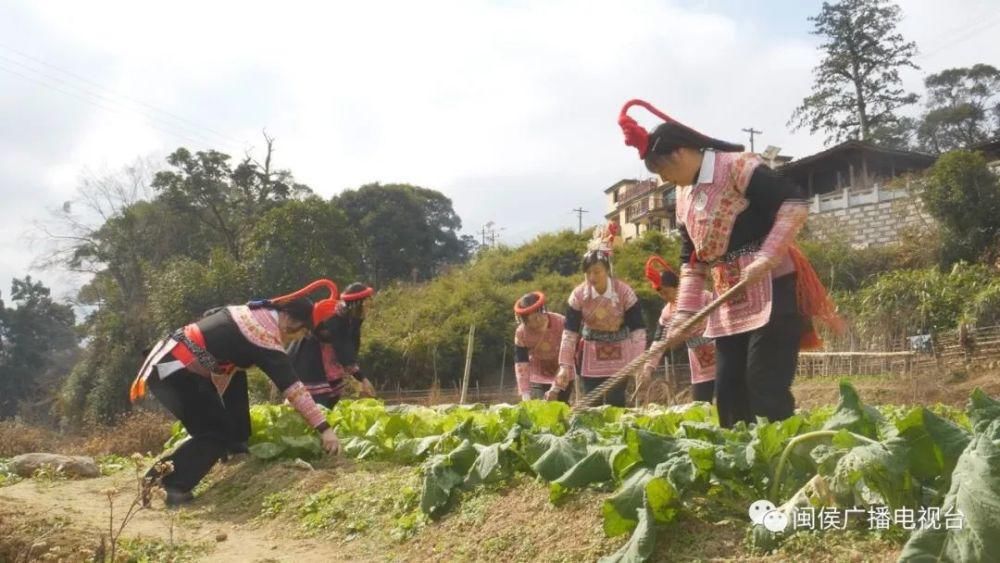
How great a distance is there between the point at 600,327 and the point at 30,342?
124ft

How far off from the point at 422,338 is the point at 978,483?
746 inches

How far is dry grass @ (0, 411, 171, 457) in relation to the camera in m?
8.19

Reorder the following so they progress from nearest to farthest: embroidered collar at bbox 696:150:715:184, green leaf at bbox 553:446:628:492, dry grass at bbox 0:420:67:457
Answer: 1. green leaf at bbox 553:446:628:492
2. embroidered collar at bbox 696:150:715:184
3. dry grass at bbox 0:420:67:457

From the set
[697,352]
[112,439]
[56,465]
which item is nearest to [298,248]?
[112,439]

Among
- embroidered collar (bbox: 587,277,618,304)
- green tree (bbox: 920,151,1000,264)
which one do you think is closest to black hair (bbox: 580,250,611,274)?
embroidered collar (bbox: 587,277,618,304)

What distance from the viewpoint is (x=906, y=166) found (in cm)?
3086

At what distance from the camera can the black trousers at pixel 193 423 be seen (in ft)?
15.3

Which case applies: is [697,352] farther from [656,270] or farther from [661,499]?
[661,499]

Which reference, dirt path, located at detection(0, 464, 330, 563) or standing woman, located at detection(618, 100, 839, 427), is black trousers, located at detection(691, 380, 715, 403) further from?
dirt path, located at detection(0, 464, 330, 563)

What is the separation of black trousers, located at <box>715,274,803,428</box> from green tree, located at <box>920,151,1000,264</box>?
21160 mm

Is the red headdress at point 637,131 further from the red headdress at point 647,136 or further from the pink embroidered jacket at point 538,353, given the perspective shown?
the pink embroidered jacket at point 538,353

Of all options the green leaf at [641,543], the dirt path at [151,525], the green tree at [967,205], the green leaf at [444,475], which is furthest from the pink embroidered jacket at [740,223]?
the green tree at [967,205]

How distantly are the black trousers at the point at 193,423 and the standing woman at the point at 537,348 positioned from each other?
2.82 m

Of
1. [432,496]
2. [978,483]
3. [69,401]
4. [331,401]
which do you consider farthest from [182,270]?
[978,483]
